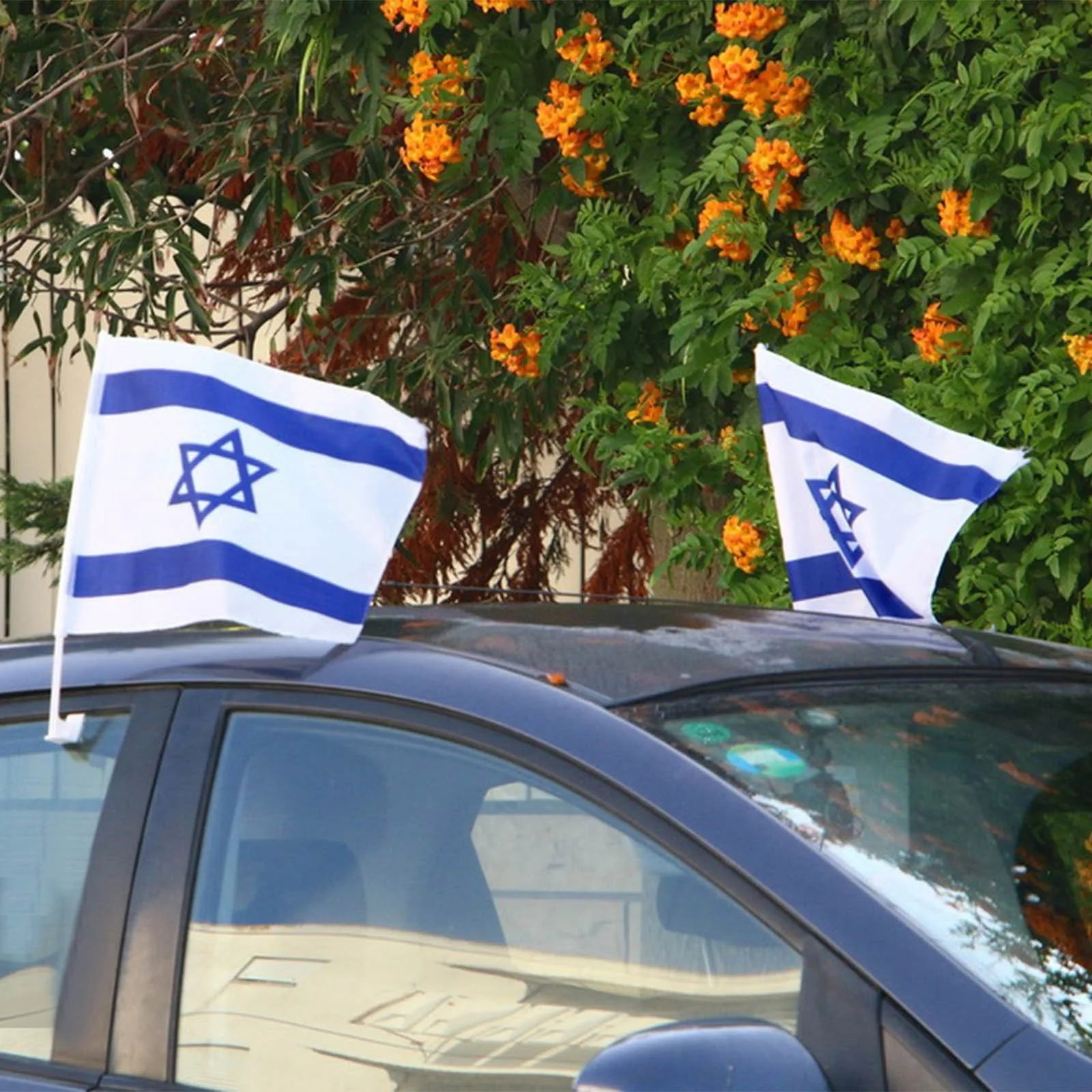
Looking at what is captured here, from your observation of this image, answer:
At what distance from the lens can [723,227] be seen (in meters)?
4.49

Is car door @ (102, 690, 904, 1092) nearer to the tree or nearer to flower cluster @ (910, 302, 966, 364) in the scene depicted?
the tree

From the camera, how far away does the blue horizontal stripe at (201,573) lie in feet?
8.37

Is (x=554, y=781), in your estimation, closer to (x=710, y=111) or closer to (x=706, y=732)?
(x=706, y=732)

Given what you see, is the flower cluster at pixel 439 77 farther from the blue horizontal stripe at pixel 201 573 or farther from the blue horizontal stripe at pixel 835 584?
the blue horizontal stripe at pixel 201 573

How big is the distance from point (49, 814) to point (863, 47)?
265 centimetres

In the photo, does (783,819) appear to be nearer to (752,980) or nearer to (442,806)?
(752,980)

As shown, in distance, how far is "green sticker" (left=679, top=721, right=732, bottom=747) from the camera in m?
2.18

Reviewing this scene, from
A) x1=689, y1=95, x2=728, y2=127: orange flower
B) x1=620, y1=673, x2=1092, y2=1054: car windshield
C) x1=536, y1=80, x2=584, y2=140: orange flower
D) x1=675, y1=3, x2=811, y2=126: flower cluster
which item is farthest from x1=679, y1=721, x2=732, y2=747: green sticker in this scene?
x1=536, y1=80, x2=584, y2=140: orange flower

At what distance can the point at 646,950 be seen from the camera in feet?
6.87

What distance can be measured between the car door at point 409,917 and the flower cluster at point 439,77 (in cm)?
273

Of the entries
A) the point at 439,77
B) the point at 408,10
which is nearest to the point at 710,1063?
the point at 408,10

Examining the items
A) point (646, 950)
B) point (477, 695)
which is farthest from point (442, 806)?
point (646, 950)

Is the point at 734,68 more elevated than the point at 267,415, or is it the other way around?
the point at 734,68

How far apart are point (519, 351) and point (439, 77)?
0.72 metres
